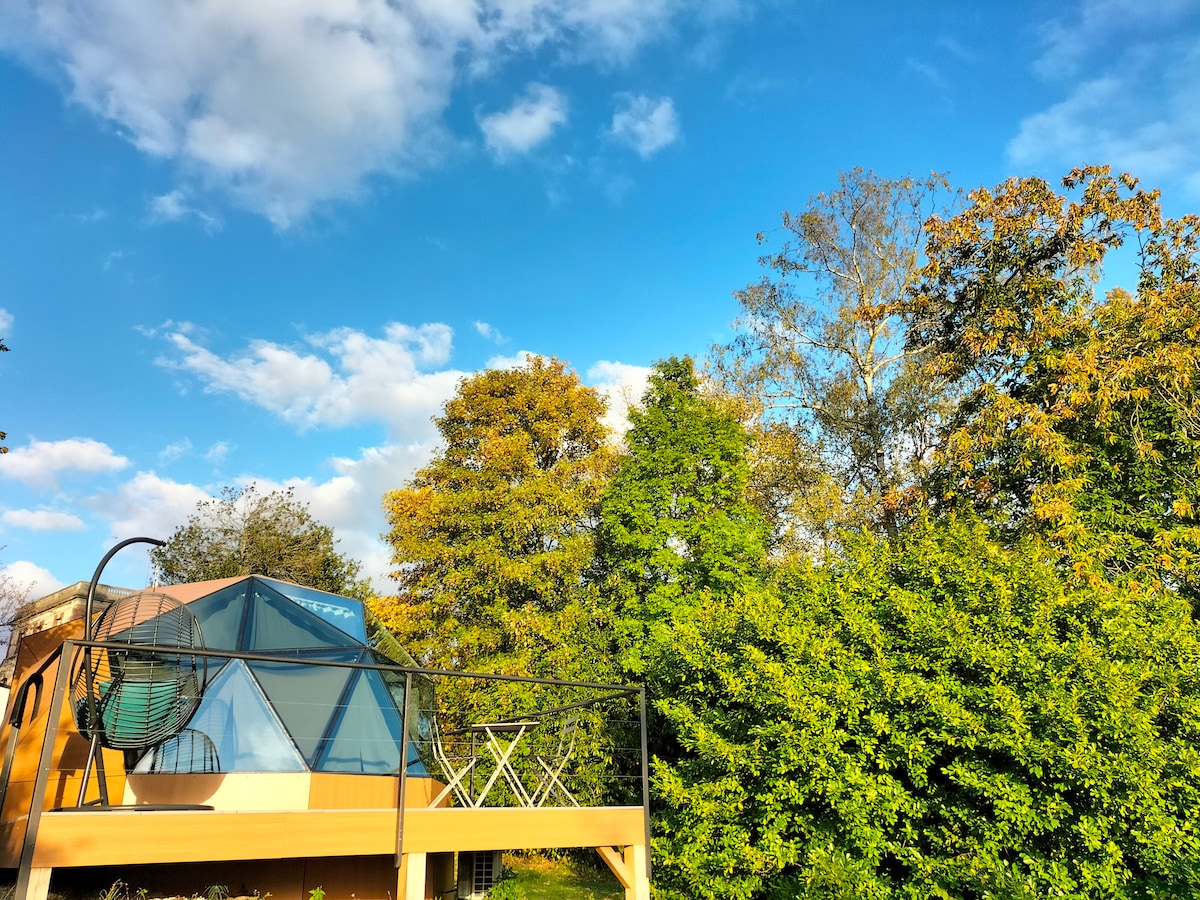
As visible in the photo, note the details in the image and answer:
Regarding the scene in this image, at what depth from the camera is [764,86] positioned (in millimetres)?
15539

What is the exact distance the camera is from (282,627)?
32.9 feet

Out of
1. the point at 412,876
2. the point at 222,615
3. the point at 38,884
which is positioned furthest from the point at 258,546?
the point at 38,884

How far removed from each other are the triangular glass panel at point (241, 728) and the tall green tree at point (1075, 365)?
447 inches

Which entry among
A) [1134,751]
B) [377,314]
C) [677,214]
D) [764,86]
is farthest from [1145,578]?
[377,314]

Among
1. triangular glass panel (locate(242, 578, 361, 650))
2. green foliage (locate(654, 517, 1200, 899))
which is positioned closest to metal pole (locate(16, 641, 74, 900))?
triangular glass panel (locate(242, 578, 361, 650))

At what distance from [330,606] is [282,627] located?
121 centimetres

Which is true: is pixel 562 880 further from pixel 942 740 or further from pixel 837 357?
pixel 837 357

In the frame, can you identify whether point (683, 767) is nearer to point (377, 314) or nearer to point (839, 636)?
point (839, 636)

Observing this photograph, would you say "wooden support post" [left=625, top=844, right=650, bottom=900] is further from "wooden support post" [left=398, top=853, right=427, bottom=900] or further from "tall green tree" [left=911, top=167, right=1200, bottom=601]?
"tall green tree" [left=911, top=167, right=1200, bottom=601]

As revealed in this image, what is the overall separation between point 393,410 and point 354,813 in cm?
2294

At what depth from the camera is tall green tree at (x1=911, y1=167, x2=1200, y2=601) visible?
12.5m

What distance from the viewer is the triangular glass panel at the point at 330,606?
1062cm

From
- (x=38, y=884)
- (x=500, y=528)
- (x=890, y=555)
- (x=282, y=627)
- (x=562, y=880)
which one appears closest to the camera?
(x=38, y=884)

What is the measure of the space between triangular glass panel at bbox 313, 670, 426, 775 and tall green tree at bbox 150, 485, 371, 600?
17319 millimetres
